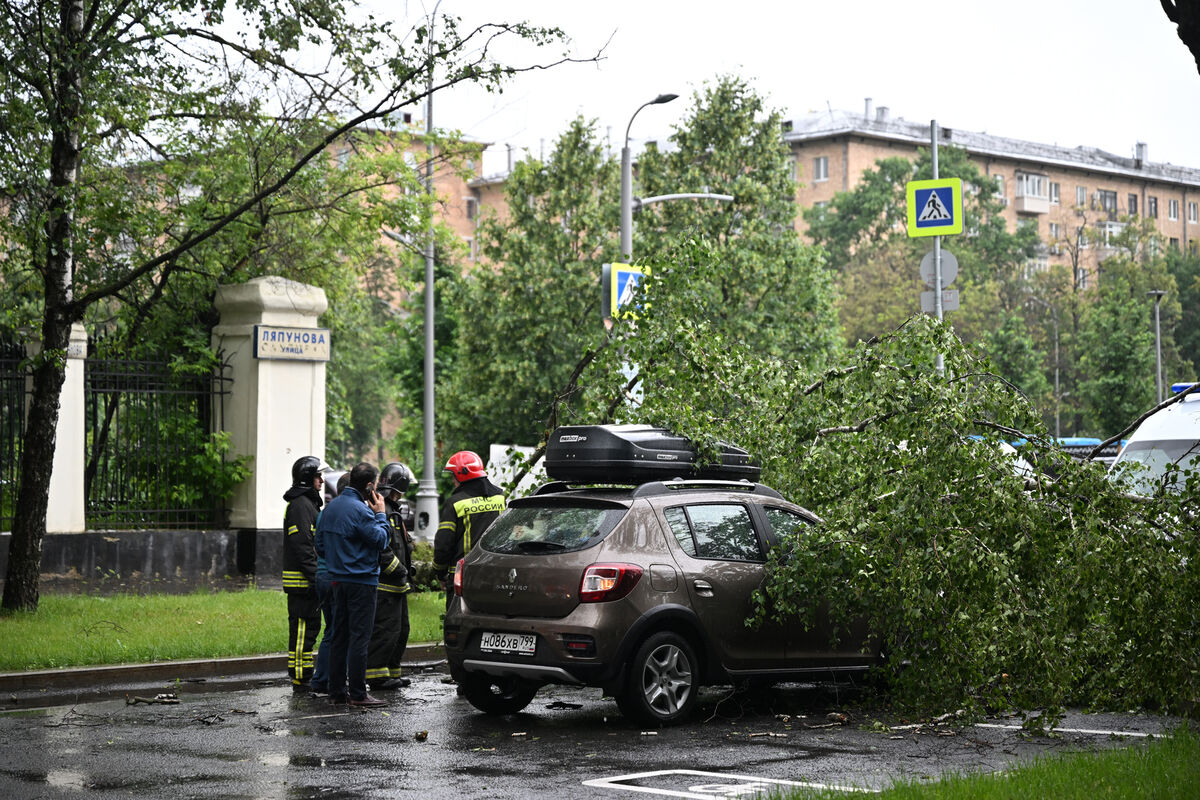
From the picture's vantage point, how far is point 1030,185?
86.4 metres

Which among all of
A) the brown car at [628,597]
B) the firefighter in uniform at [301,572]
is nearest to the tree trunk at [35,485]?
the firefighter in uniform at [301,572]

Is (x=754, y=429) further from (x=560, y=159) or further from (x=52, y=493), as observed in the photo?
(x=560, y=159)

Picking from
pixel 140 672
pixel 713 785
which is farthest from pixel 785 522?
pixel 140 672

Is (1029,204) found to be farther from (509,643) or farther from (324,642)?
(509,643)

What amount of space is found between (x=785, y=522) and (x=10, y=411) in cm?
1015

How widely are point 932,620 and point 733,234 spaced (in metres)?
25.7

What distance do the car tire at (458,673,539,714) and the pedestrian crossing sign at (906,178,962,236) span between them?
15000 millimetres

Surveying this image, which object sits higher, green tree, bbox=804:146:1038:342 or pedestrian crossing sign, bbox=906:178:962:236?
green tree, bbox=804:146:1038:342

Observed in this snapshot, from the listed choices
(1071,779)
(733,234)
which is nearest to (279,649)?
(1071,779)

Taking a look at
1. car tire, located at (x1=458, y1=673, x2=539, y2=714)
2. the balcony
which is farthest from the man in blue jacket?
the balcony

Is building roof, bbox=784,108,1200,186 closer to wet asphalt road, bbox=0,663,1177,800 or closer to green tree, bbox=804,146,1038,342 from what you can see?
green tree, bbox=804,146,1038,342

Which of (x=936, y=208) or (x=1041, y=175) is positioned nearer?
(x=936, y=208)

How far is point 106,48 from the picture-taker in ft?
44.1

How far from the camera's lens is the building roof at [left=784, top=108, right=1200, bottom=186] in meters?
79.4
